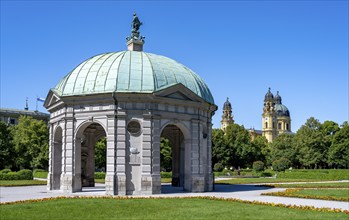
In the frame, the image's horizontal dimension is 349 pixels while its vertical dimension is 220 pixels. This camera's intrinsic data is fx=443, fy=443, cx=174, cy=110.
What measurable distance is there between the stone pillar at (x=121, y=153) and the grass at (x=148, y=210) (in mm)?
5212

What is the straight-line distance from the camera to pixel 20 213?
1945cm

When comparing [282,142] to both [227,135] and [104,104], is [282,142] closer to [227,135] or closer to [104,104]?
[227,135]

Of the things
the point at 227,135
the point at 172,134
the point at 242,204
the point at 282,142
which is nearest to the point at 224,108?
the point at 282,142

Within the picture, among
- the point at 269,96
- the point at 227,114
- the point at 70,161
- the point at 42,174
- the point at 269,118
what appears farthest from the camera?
the point at 227,114

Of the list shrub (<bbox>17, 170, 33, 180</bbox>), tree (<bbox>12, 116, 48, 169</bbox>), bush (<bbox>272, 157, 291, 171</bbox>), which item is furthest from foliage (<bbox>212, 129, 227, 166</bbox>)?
shrub (<bbox>17, 170, 33, 180</bbox>)

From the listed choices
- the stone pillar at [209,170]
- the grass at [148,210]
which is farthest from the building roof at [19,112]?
the grass at [148,210]

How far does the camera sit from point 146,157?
100 feet

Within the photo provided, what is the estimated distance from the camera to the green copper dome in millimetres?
31250

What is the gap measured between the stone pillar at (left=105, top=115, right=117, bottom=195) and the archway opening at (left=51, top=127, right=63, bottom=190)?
630cm

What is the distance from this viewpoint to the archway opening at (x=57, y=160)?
3506 centimetres

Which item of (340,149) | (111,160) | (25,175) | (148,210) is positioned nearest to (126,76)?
(111,160)

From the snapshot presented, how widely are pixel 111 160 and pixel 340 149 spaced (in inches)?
2708

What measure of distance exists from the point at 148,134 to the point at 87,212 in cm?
1124

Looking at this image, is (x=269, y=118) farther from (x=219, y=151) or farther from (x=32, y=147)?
(x=32, y=147)
